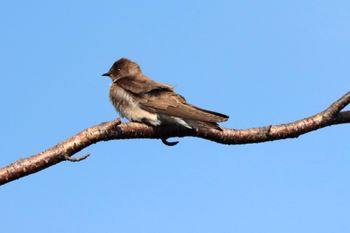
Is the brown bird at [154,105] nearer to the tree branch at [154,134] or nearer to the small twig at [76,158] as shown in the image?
the tree branch at [154,134]

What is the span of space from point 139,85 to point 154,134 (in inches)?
70.0

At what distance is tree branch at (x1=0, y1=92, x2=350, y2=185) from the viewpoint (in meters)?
6.00

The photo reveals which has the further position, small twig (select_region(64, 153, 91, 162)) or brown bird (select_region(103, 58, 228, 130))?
brown bird (select_region(103, 58, 228, 130))

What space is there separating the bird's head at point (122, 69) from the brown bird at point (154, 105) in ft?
0.88

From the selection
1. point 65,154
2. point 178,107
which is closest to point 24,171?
point 65,154

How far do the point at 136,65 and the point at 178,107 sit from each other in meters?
2.21

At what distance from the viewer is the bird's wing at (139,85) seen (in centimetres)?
847

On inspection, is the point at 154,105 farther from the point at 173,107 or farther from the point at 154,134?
the point at 154,134

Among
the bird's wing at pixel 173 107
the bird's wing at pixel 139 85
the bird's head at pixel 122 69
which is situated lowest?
the bird's wing at pixel 173 107

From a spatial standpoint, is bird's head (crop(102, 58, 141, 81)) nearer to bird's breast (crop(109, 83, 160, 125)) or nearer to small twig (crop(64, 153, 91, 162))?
bird's breast (crop(109, 83, 160, 125))

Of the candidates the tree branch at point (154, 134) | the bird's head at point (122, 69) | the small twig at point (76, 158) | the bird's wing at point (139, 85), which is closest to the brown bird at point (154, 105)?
the bird's wing at point (139, 85)

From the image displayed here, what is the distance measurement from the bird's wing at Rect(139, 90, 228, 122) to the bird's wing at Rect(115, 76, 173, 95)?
0.08 metres

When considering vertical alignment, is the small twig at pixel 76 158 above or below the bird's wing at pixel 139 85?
below

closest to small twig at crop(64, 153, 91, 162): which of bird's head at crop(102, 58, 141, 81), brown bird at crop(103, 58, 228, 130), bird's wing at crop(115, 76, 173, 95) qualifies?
brown bird at crop(103, 58, 228, 130)
